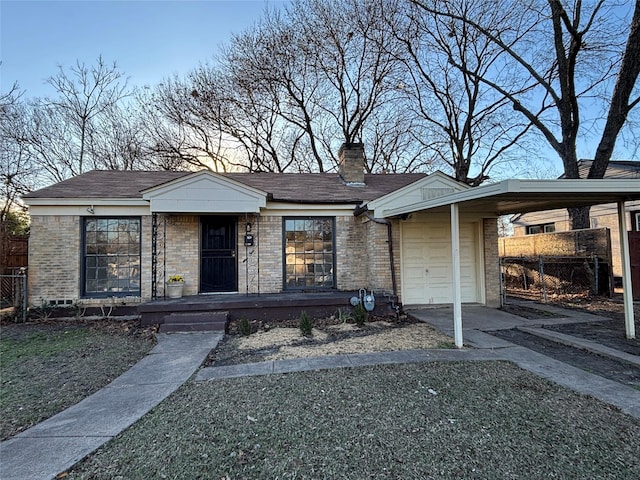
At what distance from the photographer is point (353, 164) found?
33.9 feet

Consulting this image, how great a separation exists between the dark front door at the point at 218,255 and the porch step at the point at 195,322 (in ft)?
4.93

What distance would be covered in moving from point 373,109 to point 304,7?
19.7 ft

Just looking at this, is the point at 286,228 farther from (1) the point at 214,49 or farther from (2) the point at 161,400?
(1) the point at 214,49

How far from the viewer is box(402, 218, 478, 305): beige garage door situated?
27.5ft

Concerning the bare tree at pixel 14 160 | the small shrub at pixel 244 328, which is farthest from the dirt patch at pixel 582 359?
the bare tree at pixel 14 160

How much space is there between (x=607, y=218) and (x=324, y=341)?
48.4ft

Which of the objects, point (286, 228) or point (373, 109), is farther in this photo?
point (373, 109)

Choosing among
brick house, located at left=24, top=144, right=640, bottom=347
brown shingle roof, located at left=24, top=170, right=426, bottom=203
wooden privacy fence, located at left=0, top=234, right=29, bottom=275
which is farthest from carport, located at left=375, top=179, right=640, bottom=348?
wooden privacy fence, located at left=0, top=234, right=29, bottom=275

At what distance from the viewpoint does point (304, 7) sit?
15008 mm

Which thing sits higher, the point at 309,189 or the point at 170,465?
the point at 309,189

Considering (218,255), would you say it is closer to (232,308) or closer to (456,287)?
(232,308)

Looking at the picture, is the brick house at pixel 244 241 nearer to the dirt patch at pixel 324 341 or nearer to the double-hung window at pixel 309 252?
the double-hung window at pixel 309 252

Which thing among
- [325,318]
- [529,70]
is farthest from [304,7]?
[325,318]

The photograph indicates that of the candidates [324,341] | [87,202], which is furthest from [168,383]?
[87,202]
